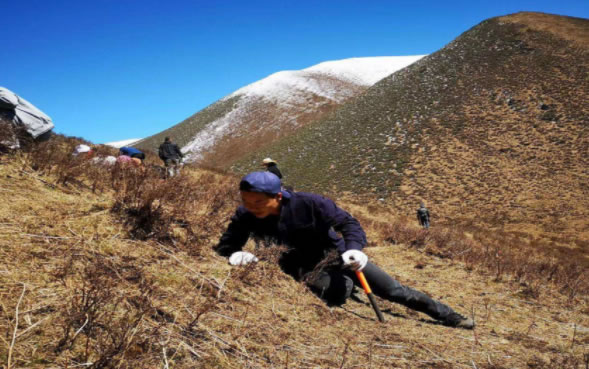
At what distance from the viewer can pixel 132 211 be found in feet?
11.0

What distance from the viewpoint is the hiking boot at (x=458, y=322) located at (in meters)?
3.21

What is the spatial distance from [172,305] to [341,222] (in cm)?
181

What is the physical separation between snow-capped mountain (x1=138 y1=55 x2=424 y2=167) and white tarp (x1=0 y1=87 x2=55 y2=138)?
156ft

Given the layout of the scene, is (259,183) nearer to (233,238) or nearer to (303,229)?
(303,229)

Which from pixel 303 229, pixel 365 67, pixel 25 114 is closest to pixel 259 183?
pixel 303 229

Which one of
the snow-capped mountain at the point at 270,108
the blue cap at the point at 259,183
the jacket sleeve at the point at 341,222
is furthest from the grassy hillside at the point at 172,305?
the snow-capped mountain at the point at 270,108

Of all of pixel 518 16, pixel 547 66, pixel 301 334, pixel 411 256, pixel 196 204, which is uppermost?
pixel 518 16

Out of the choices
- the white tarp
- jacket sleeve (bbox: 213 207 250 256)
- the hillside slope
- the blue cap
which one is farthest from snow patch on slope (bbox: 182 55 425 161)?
the blue cap

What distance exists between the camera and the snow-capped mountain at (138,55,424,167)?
6034 cm

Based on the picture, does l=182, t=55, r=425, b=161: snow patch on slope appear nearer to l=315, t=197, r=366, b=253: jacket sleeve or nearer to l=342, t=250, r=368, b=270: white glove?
l=315, t=197, r=366, b=253: jacket sleeve

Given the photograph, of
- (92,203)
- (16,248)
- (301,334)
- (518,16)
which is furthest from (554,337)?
(518,16)

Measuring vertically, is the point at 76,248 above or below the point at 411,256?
above

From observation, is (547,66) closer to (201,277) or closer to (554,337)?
(554,337)

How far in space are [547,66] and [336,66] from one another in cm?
5668
